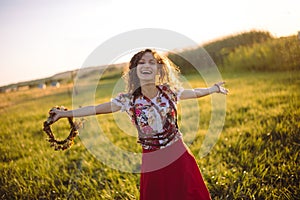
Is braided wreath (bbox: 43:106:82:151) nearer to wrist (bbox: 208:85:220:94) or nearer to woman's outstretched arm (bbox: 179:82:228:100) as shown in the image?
woman's outstretched arm (bbox: 179:82:228:100)

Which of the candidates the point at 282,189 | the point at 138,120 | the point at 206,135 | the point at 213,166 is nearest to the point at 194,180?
the point at 138,120

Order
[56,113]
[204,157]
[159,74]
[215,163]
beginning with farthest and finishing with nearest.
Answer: [204,157] → [215,163] → [159,74] → [56,113]

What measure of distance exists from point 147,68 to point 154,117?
1.12 feet

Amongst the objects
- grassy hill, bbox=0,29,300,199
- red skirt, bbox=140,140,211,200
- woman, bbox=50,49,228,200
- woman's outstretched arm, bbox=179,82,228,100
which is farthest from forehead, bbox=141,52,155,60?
red skirt, bbox=140,140,211,200

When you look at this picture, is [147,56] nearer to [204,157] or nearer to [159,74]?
[159,74]

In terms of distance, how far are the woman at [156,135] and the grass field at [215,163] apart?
2.51 ft

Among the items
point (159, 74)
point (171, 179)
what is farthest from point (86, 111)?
point (171, 179)

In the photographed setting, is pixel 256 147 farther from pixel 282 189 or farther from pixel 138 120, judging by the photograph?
pixel 138 120

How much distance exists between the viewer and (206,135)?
4469mm

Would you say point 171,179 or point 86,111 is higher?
point 86,111

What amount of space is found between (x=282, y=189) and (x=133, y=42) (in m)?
1.76

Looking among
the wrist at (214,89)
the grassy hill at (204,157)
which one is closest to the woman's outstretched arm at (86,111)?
the grassy hill at (204,157)

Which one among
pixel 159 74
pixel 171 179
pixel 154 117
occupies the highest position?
pixel 159 74

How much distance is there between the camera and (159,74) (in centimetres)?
231
